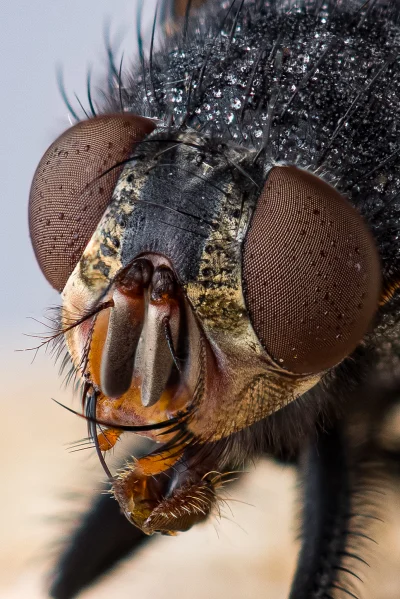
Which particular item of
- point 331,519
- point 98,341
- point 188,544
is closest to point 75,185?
point 98,341

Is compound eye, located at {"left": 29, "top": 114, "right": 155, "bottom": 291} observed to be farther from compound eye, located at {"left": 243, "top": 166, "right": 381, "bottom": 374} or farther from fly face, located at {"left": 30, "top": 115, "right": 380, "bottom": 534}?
compound eye, located at {"left": 243, "top": 166, "right": 381, "bottom": 374}

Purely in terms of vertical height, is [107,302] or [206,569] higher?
[107,302]

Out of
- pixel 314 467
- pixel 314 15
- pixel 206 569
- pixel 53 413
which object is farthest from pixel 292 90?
pixel 53 413

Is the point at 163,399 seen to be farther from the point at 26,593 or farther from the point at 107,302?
the point at 26,593

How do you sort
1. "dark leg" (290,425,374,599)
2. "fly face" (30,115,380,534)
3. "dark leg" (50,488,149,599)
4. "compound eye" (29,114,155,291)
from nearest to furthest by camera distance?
"fly face" (30,115,380,534)
"compound eye" (29,114,155,291)
"dark leg" (290,425,374,599)
"dark leg" (50,488,149,599)

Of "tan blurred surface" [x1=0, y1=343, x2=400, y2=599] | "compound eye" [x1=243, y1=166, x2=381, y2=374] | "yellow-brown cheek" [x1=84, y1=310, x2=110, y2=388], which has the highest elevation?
"compound eye" [x1=243, y1=166, x2=381, y2=374]

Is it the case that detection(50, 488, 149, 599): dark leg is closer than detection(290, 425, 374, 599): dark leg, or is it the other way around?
detection(290, 425, 374, 599): dark leg

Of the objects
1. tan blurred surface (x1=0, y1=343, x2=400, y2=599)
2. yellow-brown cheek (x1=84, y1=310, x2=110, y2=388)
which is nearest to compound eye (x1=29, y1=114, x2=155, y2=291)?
yellow-brown cheek (x1=84, y1=310, x2=110, y2=388)

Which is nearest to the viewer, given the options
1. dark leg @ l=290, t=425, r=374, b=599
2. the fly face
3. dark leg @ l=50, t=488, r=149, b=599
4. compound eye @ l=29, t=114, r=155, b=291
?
the fly face
